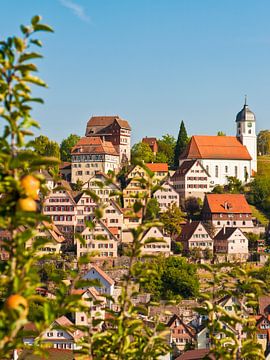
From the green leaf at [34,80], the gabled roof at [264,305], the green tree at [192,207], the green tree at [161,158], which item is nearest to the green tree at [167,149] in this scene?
the green tree at [161,158]

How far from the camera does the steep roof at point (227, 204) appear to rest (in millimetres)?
74250

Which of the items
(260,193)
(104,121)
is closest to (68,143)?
(104,121)

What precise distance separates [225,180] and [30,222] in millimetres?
82760

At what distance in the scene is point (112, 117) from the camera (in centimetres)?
9494

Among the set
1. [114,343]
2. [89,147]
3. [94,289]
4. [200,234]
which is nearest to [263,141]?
[89,147]

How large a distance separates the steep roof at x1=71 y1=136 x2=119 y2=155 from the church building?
8978mm

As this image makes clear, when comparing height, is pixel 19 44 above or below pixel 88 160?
below

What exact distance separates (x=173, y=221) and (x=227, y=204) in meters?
6.83

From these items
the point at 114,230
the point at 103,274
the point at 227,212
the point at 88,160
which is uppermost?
the point at 88,160

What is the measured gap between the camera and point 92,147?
8338cm

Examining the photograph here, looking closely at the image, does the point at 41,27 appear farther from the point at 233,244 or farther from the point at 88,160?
the point at 88,160

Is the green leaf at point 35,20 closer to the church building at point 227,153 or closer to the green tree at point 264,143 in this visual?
the church building at point 227,153

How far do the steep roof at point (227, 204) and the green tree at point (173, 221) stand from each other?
11.7 ft

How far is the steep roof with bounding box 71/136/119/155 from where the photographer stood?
82688mm
